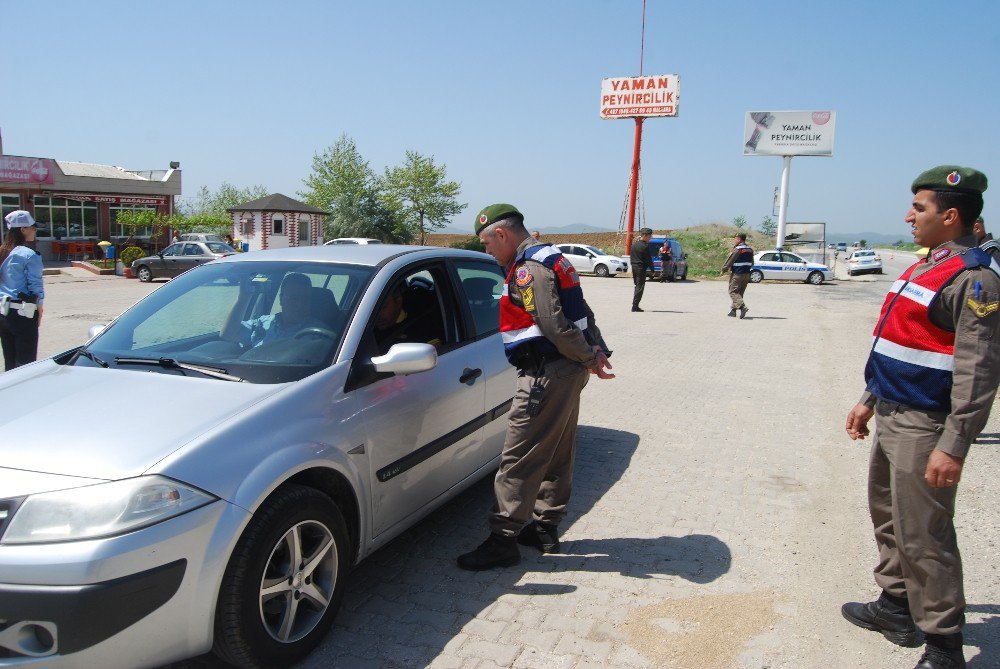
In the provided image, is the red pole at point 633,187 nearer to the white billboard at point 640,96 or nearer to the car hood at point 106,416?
the white billboard at point 640,96

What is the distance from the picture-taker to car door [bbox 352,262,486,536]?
326 centimetres

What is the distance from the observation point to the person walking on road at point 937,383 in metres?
2.53

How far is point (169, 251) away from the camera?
2519 centimetres

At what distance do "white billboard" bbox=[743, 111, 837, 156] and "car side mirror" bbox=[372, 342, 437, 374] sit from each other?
47311 millimetres

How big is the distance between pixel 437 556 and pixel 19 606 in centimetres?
209

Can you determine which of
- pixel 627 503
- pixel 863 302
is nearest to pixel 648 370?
pixel 627 503

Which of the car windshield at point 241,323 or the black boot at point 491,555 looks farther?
the black boot at point 491,555

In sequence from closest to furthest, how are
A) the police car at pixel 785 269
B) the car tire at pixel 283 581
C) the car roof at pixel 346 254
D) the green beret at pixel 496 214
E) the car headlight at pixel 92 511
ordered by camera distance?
the car headlight at pixel 92 511 → the car tire at pixel 283 581 → the green beret at pixel 496 214 → the car roof at pixel 346 254 → the police car at pixel 785 269

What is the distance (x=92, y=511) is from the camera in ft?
7.33

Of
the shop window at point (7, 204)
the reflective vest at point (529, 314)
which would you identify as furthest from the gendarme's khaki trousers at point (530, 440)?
the shop window at point (7, 204)

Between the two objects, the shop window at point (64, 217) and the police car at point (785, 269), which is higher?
the shop window at point (64, 217)

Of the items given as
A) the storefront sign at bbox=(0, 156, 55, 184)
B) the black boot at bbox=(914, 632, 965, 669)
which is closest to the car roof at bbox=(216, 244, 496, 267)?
the black boot at bbox=(914, 632, 965, 669)

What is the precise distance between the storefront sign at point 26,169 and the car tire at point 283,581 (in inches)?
1396

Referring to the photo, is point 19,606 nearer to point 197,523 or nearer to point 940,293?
point 197,523
